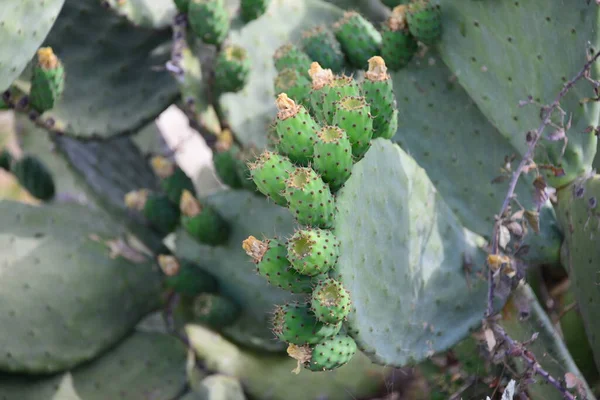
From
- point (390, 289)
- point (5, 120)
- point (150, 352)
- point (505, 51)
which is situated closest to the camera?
point (390, 289)

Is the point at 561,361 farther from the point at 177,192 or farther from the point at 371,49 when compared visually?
the point at 177,192

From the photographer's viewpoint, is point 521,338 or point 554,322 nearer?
point 521,338

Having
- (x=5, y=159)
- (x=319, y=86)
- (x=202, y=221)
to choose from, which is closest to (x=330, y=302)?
(x=319, y=86)

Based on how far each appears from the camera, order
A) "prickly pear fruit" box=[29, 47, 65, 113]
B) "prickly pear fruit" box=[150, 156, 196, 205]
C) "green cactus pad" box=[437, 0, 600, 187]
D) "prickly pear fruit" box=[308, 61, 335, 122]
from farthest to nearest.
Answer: "prickly pear fruit" box=[150, 156, 196, 205] → "prickly pear fruit" box=[29, 47, 65, 113] → "green cactus pad" box=[437, 0, 600, 187] → "prickly pear fruit" box=[308, 61, 335, 122]

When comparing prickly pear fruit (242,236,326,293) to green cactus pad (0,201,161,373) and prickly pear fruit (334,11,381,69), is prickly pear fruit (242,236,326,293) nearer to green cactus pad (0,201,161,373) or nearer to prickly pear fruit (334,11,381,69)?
prickly pear fruit (334,11,381,69)

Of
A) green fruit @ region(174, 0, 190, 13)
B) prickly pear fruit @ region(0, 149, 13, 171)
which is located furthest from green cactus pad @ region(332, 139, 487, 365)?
prickly pear fruit @ region(0, 149, 13, 171)

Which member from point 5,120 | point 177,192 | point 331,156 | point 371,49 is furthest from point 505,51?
point 5,120

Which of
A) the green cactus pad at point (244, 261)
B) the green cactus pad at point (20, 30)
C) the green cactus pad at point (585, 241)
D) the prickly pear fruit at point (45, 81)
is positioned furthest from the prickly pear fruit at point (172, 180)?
the green cactus pad at point (585, 241)
